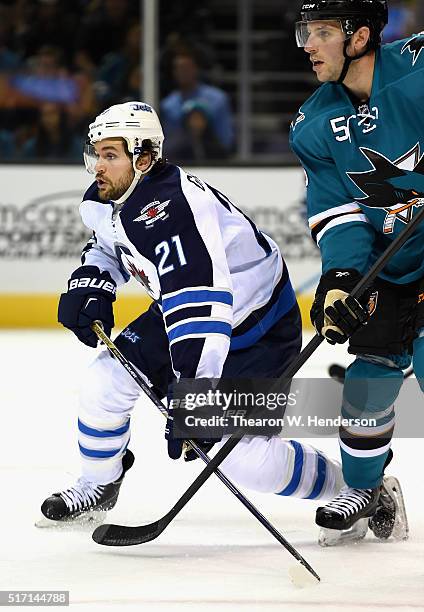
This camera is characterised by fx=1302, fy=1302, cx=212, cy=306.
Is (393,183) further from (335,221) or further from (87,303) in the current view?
(87,303)

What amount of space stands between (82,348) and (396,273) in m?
3.08

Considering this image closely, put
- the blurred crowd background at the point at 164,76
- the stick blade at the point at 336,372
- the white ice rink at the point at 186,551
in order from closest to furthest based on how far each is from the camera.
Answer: the white ice rink at the point at 186,551 < the stick blade at the point at 336,372 < the blurred crowd background at the point at 164,76

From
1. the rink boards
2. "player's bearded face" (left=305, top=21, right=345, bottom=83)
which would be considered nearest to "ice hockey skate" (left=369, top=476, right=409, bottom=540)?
"player's bearded face" (left=305, top=21, right=345, bottom=83)

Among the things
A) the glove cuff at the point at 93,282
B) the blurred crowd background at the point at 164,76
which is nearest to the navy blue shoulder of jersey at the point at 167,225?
the glove cuff at the point at 93,282

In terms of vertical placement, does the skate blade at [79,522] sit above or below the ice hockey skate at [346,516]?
below

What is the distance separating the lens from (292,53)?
24.1 ft

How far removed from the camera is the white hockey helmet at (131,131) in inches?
103

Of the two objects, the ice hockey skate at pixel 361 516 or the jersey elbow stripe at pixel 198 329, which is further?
the ice hockey skate at pixel 361 516

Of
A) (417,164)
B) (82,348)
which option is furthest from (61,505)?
(82,348)

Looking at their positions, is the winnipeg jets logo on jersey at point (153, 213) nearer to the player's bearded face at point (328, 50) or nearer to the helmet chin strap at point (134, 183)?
the helmet chin strap at point (134, 183)

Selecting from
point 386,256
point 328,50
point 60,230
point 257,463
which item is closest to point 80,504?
point 257,463

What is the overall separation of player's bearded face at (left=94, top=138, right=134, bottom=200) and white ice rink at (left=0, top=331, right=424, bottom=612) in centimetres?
70

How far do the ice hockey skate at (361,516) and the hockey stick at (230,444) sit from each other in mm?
269

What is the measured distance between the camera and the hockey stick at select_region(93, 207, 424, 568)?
2.39m
